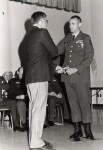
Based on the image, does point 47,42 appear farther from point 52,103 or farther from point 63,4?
point 63,4

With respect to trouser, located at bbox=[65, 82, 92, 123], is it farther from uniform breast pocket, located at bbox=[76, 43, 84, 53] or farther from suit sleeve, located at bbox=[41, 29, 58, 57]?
suit sleeve, located at bbox=[41, 29, 58, 57]

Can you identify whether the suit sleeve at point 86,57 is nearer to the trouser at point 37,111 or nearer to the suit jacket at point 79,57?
the suit jacket at point 79,57

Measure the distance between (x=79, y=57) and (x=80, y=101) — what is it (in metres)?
0.57

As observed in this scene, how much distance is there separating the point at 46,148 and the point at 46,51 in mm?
1078

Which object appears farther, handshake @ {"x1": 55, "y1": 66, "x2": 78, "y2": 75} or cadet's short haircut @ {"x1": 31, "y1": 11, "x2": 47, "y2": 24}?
handshake @ {"x1": 55, "y1": 66, "x2": 78, "y2": 75}

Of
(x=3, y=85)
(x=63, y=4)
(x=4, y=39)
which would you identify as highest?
(x=63, y=4)

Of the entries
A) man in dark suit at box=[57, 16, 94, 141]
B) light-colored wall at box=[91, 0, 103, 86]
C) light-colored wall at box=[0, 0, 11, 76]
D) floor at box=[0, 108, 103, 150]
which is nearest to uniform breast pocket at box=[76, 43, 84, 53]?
man in dark suit at box=[57, 16, 94, 141]

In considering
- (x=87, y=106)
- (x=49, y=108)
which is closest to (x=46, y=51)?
(x=87, y=106)

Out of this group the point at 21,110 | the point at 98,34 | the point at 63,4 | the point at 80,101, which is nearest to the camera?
the point at 80,101

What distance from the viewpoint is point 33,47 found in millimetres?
3168

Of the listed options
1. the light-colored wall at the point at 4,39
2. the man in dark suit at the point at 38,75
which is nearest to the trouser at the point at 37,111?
the man in dark suit at the point at 38,75

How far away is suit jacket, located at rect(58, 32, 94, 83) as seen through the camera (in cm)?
360

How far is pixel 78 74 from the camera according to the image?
3631 millimetres

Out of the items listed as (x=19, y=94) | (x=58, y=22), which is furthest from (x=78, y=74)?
(x=58, y=22)
